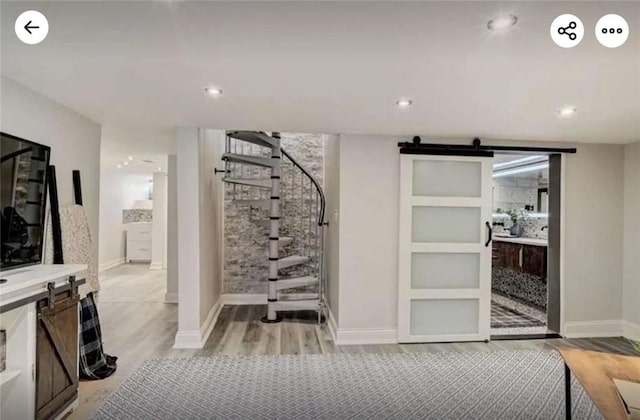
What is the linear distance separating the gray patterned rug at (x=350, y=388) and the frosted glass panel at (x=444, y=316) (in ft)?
1.49

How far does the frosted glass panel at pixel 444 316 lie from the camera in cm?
385

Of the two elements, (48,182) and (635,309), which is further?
(635,309)

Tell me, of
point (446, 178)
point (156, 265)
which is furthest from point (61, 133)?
point (156, 265)

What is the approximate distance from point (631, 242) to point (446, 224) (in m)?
2.13

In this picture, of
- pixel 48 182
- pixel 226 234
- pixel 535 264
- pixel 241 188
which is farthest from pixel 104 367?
pixel 535 264

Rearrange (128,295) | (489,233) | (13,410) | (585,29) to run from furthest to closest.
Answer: (128,295), (489,233), (13,410), (585,29)

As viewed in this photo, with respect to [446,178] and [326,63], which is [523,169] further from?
[326,63]

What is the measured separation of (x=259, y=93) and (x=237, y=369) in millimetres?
2221

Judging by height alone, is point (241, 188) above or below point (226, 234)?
above

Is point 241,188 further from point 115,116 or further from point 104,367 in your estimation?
point 104,367

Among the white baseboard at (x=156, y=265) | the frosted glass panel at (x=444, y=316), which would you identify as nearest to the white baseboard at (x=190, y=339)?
the frosted glass panel at (x=444, y=316)

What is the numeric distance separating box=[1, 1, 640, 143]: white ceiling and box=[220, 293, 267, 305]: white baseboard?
2794mm

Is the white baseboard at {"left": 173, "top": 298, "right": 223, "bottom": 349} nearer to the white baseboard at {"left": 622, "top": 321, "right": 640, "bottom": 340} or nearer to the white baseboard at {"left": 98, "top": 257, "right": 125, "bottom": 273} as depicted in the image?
the white baseboard at {"left": 622, "top": 321, "right": 640, "bottom": 340}

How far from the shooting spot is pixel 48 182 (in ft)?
8.69
